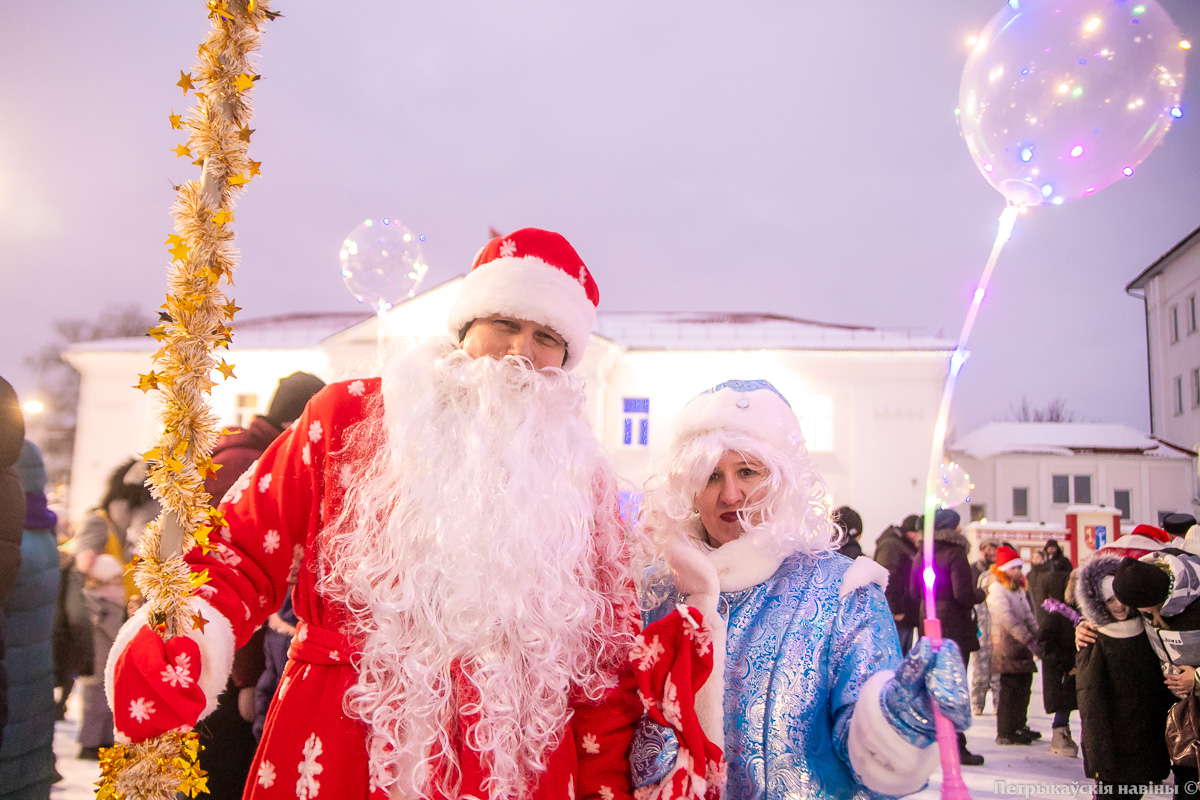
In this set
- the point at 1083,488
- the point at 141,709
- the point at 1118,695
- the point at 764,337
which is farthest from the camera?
the point at 1083,488

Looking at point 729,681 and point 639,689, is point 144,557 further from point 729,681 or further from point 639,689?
point 729,681

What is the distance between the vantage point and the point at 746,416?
2.21 m

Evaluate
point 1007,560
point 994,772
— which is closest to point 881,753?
point 994,772

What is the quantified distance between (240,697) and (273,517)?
1767 millimetres

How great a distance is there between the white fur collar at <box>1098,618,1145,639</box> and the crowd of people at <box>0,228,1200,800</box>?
11.4 feet

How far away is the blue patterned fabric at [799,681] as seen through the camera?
182 centimetres

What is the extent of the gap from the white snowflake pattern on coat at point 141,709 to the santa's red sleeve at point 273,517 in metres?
0.20

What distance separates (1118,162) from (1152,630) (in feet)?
12.0

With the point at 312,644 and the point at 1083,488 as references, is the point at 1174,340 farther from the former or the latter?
the point at 312,644

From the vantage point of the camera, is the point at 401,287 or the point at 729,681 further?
the point at 401,287

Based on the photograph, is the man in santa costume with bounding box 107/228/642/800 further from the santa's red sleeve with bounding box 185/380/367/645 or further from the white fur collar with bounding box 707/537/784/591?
the white fur collar with bounding box 707/537/784/591

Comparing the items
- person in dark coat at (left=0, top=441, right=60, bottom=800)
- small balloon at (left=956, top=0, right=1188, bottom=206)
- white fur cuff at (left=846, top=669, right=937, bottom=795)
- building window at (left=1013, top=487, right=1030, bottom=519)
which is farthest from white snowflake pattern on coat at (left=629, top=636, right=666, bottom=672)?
building window at (left=1013, top=487, right=1030, bottom=519)

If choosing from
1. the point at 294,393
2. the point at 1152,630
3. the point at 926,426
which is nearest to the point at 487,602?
the point at 294,393

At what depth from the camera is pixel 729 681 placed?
1.93 metres
